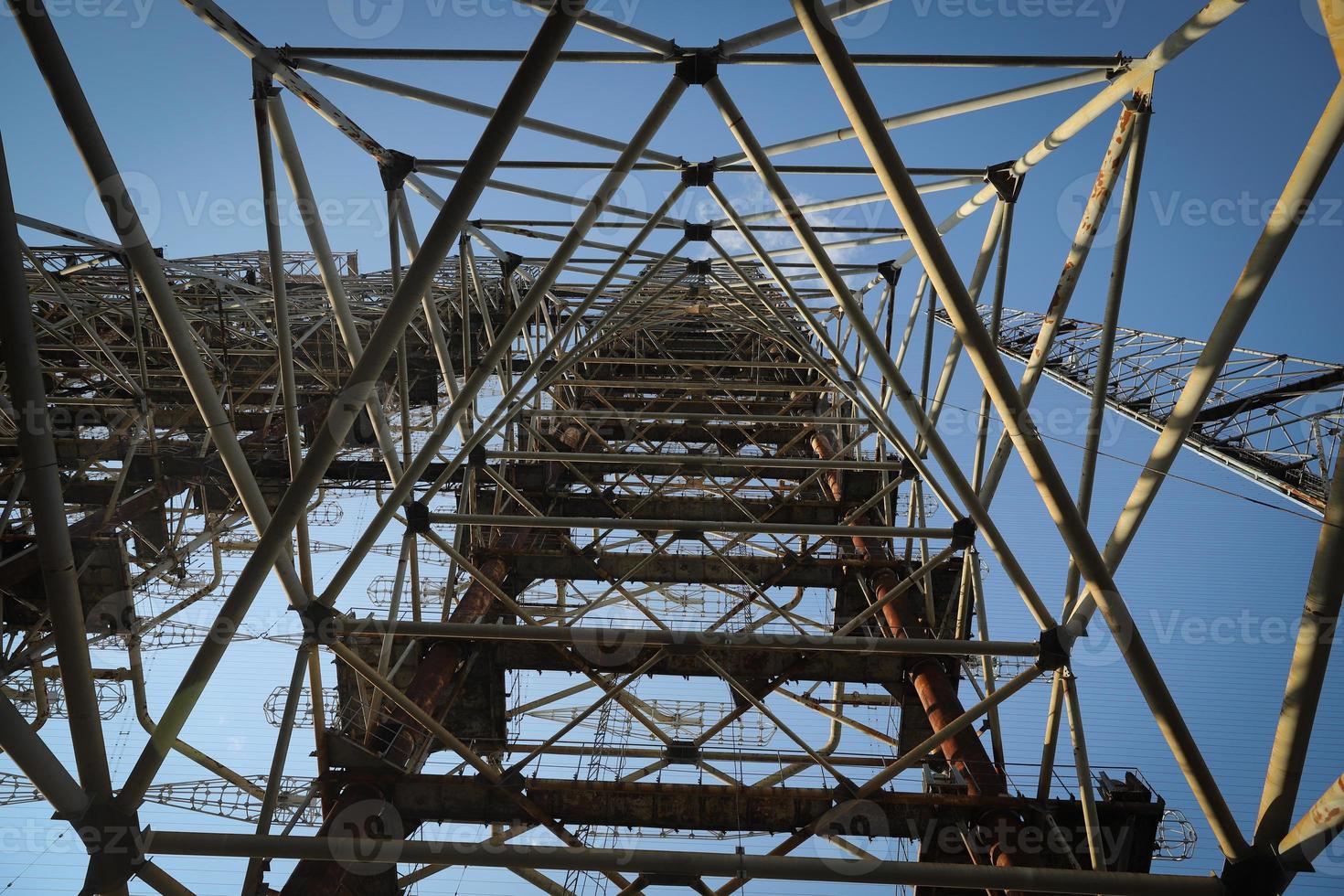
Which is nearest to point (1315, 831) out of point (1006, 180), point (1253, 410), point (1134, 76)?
point (1134, 76)

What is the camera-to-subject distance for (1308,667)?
179 inches

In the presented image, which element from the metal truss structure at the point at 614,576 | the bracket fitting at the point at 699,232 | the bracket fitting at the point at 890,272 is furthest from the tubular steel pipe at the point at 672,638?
the bracket fitting at the point at 890,272

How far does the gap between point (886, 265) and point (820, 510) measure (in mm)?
5221

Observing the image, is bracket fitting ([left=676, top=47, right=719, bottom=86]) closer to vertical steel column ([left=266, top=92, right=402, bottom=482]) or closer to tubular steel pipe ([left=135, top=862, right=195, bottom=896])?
vertical steel column ([left=266, top=92, right=402, bottom=482])

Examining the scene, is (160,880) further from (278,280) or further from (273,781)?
(278,280)

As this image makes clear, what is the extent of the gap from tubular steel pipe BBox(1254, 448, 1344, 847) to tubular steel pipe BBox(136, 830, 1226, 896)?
82 cm

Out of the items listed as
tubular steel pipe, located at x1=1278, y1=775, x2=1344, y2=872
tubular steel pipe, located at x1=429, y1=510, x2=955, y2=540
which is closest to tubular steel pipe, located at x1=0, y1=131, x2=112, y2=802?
tubular steel pipe, located at x1=429, y1=510, x2=955, y2=540

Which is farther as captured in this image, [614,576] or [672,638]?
[614,576]

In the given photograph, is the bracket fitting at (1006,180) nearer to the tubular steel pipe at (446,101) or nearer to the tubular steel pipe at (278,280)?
the tubular steel pipe at (446,101)

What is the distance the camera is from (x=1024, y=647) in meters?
6.63

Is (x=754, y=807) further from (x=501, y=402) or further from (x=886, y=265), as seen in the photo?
(x=886, y=265)

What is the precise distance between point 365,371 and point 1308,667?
20.9ft

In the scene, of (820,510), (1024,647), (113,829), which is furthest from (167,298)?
(820,510)

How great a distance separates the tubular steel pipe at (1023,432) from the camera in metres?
4.70
